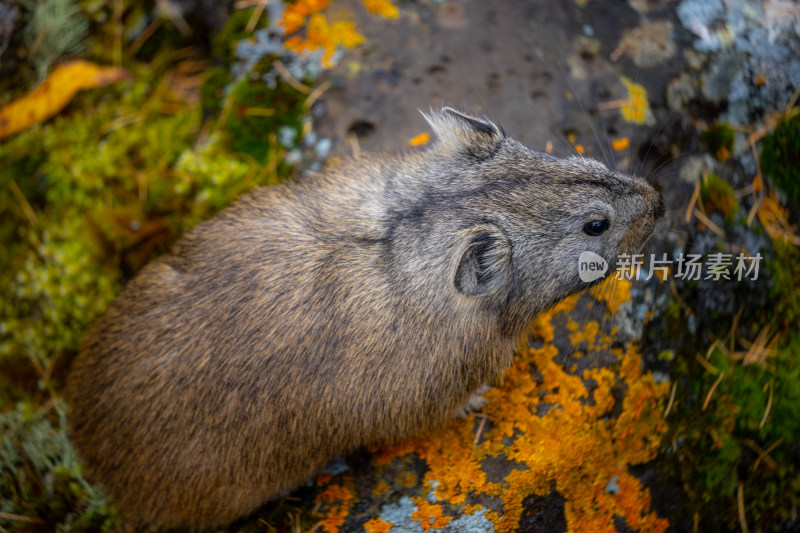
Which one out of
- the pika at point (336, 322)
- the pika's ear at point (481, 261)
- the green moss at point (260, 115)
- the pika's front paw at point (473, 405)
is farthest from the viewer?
the green moss at point (260, 115)

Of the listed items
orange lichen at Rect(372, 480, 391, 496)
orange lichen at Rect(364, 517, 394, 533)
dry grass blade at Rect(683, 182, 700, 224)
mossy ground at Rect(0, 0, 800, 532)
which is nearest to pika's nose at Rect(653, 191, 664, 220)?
mossy ground at Rect(0, 0, 800, 532)

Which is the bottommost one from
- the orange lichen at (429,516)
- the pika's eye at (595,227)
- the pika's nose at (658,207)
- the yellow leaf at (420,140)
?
the orange lichen at (429,516)

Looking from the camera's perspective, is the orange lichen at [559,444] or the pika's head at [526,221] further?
the orange lichen at [559,444]

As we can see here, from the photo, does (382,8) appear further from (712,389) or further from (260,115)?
(712,389)

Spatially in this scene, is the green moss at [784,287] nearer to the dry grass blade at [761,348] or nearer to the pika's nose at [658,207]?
the dry grass blade at [761,348]

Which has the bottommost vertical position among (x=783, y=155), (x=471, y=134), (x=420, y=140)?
(x=783, y=155)

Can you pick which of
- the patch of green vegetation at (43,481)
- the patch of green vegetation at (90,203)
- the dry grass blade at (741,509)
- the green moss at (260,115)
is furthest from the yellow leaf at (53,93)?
the dry grass blade at (741,509)

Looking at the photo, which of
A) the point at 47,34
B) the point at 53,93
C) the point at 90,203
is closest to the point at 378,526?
the point at 90,203
